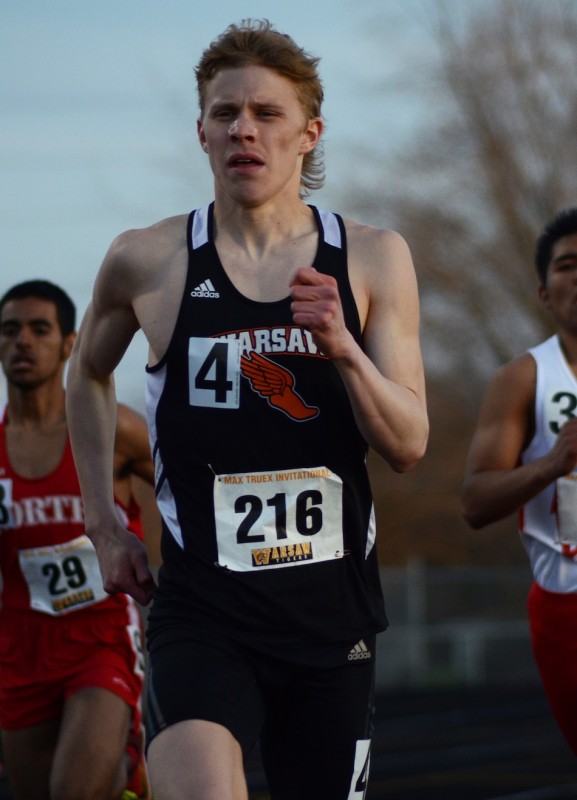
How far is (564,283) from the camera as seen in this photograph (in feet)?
19.6

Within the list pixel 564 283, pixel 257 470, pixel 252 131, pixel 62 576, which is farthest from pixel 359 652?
pixel 62 576

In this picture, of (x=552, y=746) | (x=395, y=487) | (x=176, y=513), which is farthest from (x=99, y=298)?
(x=395, y=487)

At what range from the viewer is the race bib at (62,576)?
6.32 metres

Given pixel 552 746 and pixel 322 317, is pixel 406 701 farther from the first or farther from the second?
pixel 322 317

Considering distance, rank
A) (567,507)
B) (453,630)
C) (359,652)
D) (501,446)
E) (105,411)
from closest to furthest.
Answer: (359,652) → (105,411) → (567,507) → (501,446) → (453,630)

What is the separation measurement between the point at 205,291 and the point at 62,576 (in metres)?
2.57

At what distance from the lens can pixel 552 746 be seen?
48.9ft

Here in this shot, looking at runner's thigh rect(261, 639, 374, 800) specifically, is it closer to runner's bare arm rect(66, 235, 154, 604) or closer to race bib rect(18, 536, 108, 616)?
runner's bare arm rect(66, 235, 154, 604)

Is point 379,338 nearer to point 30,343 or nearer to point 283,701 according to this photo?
point 283,701

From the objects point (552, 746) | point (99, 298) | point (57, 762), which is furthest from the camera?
point (552, 746)

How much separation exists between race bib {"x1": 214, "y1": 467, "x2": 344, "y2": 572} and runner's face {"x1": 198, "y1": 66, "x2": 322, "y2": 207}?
2.64ft

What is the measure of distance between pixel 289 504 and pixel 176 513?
0.33 metres

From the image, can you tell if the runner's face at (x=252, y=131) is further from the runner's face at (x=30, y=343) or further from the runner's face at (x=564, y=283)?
the runner's face at (x=30, y=343)

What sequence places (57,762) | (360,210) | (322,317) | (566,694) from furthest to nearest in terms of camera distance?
(360,210), (57,762), (566,694), (322,317)
